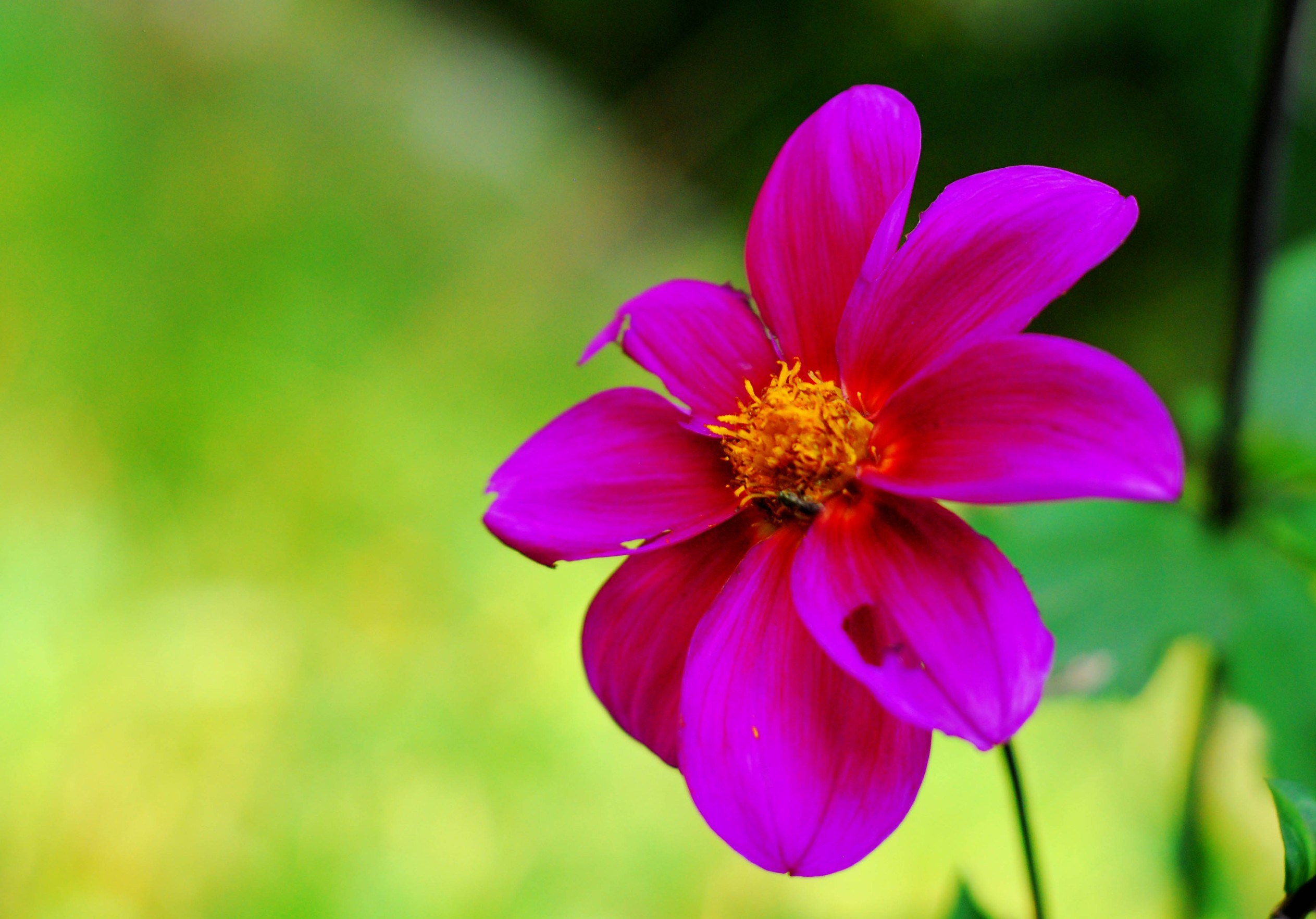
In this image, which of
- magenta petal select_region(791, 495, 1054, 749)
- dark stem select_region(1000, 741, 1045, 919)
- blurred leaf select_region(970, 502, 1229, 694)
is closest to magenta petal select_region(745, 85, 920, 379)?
magenta petal select_region(791, 495, 1054, 749)

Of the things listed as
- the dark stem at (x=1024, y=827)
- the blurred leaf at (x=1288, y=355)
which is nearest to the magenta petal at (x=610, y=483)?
the dark stem at (x=1024, y=827)

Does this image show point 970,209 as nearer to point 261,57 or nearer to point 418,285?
point 418,285

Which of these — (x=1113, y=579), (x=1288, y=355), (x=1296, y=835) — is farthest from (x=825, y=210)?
(x=1288, y=355)

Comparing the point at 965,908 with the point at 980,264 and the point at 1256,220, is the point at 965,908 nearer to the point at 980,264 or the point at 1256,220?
the point at 980,264

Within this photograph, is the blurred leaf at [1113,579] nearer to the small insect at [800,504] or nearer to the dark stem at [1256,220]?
the dark stem at [1256,220]

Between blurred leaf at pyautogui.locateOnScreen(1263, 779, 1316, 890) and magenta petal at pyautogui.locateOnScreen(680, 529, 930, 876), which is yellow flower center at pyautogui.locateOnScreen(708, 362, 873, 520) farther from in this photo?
blurred leaf at pyautogui.locateOnScreen(1263, 779, 1316, 890)
